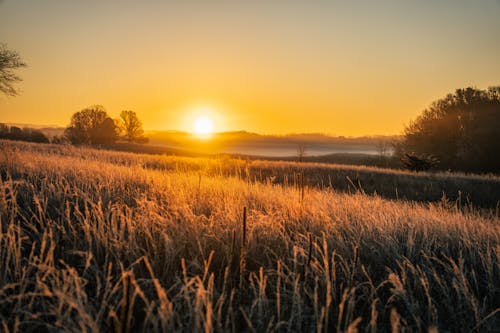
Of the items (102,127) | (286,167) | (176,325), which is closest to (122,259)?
(176,325)

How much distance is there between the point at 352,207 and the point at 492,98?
132ft

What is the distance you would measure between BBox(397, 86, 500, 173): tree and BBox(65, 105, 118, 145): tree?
152 ft

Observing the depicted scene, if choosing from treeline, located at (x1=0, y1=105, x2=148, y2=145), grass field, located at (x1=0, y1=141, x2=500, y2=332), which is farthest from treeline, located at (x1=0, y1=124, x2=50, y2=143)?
grass field, located at (x1=0, y1=141, x2=500, y2=332)

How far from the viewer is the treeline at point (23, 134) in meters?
44.4

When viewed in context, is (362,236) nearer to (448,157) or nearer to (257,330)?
(257,330)

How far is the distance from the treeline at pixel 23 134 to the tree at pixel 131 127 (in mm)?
16528

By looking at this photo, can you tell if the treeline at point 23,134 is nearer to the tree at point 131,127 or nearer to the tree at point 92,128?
the tree at point 92,128

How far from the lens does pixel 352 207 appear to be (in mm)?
5367

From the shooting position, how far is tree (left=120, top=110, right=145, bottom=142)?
63.8 meters

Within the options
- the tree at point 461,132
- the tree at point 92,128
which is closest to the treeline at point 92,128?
the tree at point 92,128

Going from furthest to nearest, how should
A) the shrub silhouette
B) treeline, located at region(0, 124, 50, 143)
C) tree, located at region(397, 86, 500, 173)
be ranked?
the shrub silhouette
treeline, located at region(0, 124, 50, 143)
tree, located at region(397, 86, 500, 173)

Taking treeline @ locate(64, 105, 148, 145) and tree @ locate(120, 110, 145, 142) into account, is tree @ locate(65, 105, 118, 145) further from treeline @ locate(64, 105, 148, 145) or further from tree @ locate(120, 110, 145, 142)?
tree @ locate(120, 110, 145, 142)

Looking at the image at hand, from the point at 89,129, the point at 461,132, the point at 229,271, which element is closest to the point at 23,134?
the point at 89,129

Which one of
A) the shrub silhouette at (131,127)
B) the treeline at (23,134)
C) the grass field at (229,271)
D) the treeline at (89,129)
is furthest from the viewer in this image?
the shrub silhouette at (131,127)
